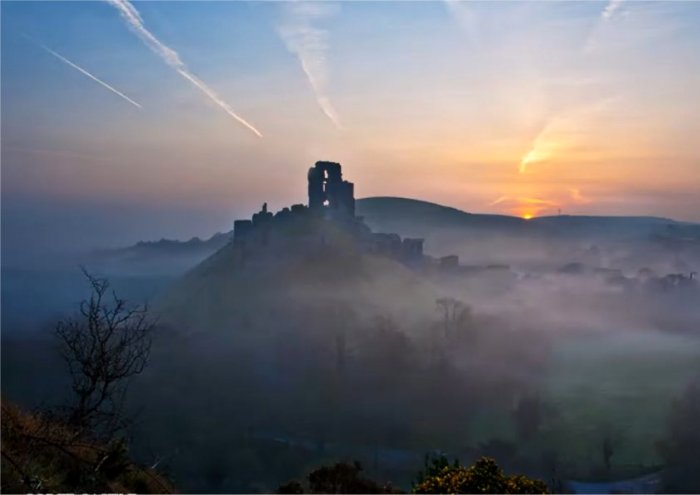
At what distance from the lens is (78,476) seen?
1138cm

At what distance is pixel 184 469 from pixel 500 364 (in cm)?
6836

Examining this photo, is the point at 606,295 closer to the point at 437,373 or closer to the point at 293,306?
the point at 437,373

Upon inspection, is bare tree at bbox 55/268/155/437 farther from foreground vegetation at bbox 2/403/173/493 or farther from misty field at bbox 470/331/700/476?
misty field at bbox 470/331/700/476

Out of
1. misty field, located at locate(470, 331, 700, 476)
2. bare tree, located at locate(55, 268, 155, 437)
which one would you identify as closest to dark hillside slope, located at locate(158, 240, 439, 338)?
misty field, located at locate(470, 331, 700, 476)

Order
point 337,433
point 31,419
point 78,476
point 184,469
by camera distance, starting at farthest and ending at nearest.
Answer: point 337,433, point 184,469, point 31,419, point 78,476

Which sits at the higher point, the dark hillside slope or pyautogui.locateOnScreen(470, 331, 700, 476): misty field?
the dark hillside slope

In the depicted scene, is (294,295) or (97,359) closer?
(97,359)

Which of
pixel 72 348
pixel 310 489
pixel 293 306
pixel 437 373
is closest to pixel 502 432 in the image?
pixel 437 373

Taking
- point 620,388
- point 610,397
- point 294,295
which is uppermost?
point 294,295

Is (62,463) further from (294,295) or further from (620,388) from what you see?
(294,295)

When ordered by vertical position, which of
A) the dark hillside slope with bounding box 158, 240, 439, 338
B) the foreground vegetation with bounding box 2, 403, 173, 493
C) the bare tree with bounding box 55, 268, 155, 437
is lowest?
the dark hillside slope with bounding box 158, 240, 439, 338

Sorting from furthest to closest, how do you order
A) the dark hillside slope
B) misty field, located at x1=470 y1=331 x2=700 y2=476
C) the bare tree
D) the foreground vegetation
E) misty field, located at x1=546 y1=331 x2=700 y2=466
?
the dark hillside slope → misty field, located at x1=546 y1=331 x2=700 y2=466 → misty field, located at x1=470 y1=331 x2=700 y2=476 → the bare tree → the foreground vegetation

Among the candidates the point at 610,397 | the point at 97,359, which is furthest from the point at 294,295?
the point at 97,359

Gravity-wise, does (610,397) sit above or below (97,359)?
below
